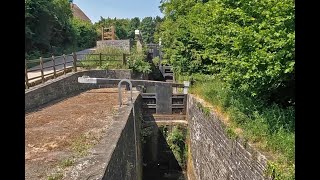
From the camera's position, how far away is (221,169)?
7781 mm

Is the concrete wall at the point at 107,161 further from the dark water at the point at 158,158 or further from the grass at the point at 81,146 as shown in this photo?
the dark water at the point at 158,158

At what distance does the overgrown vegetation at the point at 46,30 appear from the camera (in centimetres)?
2022

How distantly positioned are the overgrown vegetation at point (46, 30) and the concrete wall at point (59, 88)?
22.2 feet

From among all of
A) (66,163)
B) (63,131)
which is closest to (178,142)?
(63,131)

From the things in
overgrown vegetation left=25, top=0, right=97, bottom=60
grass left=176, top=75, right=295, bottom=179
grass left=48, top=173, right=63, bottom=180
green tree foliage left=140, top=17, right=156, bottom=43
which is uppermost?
green tree foliage left=140, top=17, right=156, bottom=43

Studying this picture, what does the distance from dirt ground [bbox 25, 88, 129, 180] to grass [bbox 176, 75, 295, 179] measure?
130 inches

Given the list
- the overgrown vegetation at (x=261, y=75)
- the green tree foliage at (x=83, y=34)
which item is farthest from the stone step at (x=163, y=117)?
the green tree foliage at (x=83, y=34)

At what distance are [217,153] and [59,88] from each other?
25.2 feet

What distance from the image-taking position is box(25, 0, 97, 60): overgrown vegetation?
20.2m

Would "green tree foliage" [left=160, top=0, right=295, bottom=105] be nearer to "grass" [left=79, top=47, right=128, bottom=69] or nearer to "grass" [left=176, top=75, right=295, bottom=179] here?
"grass" [left=176, top=75, right=295, bottom=179]

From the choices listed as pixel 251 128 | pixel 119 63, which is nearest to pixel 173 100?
pixel 119 63

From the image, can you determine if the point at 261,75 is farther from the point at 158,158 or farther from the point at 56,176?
the point at 158,158

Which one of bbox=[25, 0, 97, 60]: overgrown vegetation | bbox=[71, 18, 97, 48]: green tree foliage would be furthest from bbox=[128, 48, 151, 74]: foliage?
bbox=[71, 18, 97, 48]: green tree foliage
